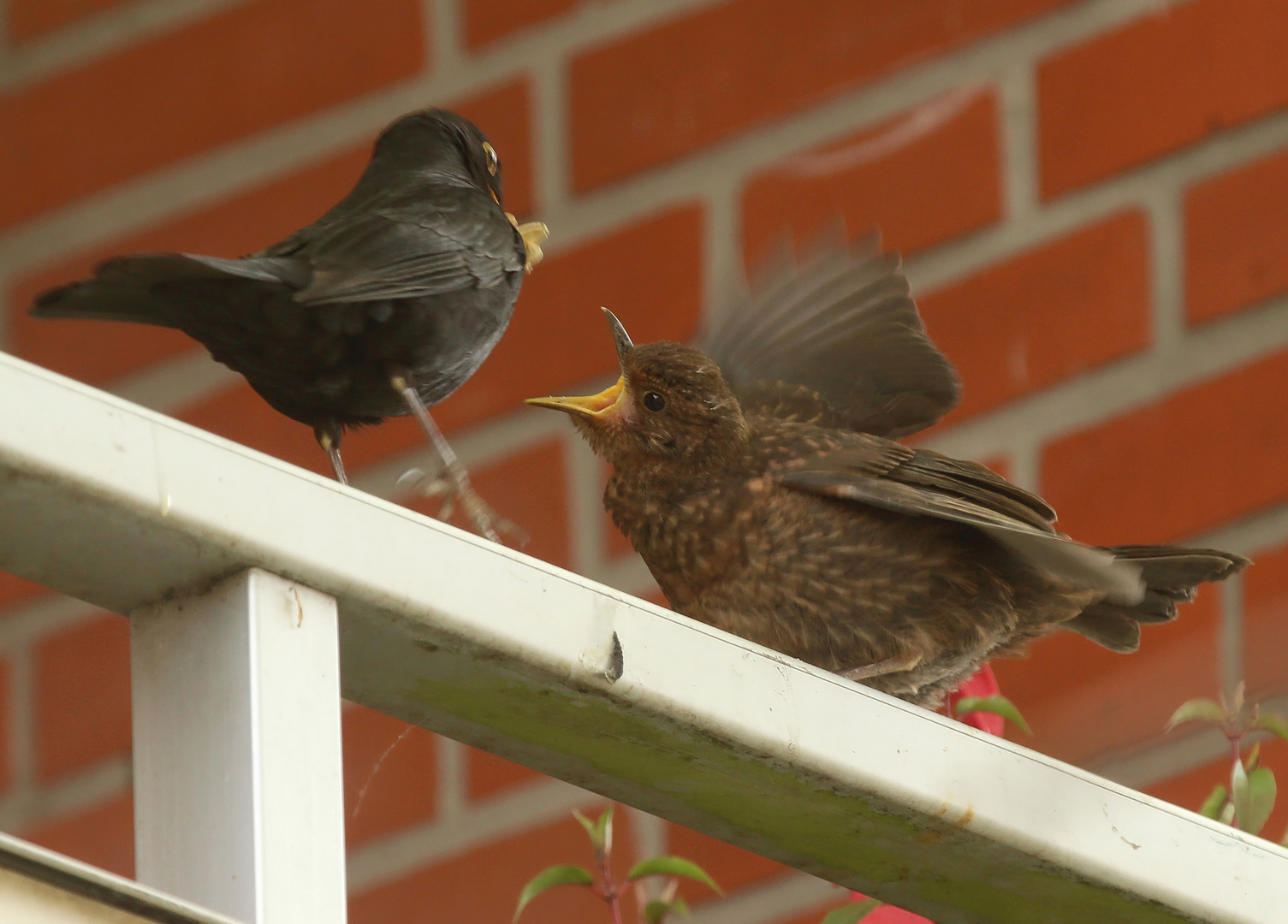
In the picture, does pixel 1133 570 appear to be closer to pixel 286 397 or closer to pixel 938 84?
pixel 286 397

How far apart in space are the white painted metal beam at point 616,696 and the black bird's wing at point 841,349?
69cm

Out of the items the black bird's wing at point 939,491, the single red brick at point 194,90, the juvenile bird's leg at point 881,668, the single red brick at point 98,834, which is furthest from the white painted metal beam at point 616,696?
the single red brick at point 194,90

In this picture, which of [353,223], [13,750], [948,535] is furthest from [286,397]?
[13,750]

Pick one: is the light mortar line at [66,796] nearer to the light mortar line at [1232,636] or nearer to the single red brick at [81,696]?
the single red brick at [81,696]

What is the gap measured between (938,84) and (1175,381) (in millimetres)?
419

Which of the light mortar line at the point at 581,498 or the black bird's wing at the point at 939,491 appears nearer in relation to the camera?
the black bird's wing at the point at 939,491

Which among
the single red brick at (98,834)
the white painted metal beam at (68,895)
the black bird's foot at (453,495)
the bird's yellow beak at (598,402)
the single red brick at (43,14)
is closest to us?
the white painted metal beam at (68,895)

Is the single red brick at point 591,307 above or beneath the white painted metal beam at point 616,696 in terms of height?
above

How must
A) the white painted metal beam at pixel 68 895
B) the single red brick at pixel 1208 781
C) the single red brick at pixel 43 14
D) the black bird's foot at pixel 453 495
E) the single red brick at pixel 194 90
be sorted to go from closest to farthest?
1. the white painted metal beam at pixel 68 895
2. the black bird's foot at pixel 453 495
3. the single red brick at pixel 1208 781
4. the single red brick at pixel 194 90
5. the single red brick at pixel 43 14

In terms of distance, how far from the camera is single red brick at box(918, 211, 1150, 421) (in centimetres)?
204

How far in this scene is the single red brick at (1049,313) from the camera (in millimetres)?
2045

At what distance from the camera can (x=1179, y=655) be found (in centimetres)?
199

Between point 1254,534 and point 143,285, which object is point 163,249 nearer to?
point 143,285

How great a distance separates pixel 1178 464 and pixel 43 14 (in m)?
1.52
